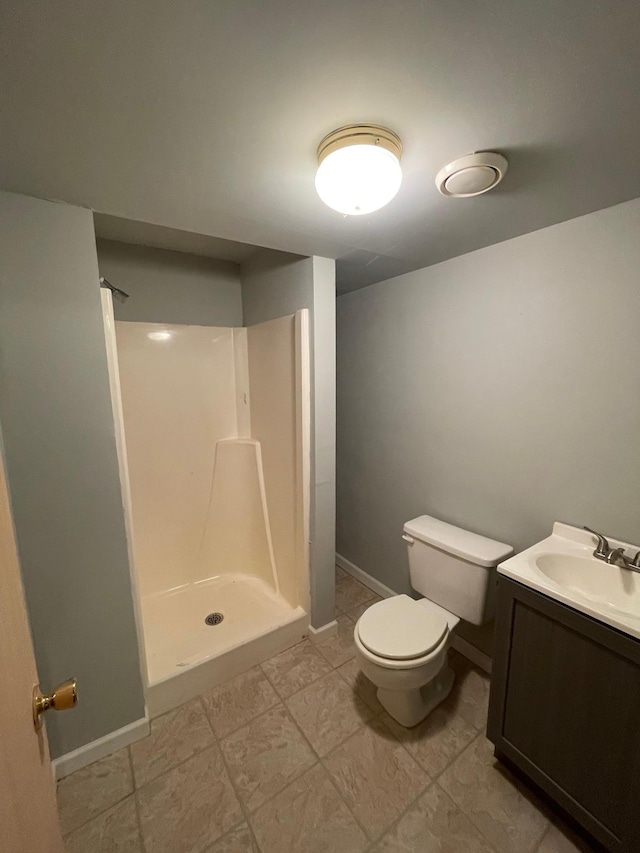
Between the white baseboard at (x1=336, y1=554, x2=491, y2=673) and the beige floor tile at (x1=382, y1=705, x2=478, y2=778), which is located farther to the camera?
the white baseboard at (x1=336, y1=554, x2=491, y2=673)

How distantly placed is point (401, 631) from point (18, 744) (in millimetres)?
1302

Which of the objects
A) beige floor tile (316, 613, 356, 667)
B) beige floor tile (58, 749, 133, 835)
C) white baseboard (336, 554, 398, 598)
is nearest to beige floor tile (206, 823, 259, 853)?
beige floor tile (58, 749, 133, 835)

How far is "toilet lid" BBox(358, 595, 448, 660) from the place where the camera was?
1.38m

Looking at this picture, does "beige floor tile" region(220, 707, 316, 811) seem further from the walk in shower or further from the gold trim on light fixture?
the gold trim on light fixture

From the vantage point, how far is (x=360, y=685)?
1705mm

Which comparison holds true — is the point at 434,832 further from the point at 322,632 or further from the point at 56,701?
the point at 56,701

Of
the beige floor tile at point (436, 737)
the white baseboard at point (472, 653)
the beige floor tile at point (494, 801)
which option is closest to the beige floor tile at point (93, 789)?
the beige floor tile at point (436, 737)

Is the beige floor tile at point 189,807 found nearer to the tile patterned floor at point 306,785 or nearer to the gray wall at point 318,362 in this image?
the tile patterned floor at point 306,785

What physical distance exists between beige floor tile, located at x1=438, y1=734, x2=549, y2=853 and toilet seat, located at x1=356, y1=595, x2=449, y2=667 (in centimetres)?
43

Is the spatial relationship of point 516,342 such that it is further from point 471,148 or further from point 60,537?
point 60,537

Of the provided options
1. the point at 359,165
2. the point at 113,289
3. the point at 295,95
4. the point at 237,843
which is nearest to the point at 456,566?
the point at 237,843

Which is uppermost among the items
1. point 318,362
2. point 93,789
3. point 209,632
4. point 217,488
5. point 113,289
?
point 113,289

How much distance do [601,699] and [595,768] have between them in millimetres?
236

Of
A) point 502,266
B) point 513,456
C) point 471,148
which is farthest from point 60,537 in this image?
point 502,266
